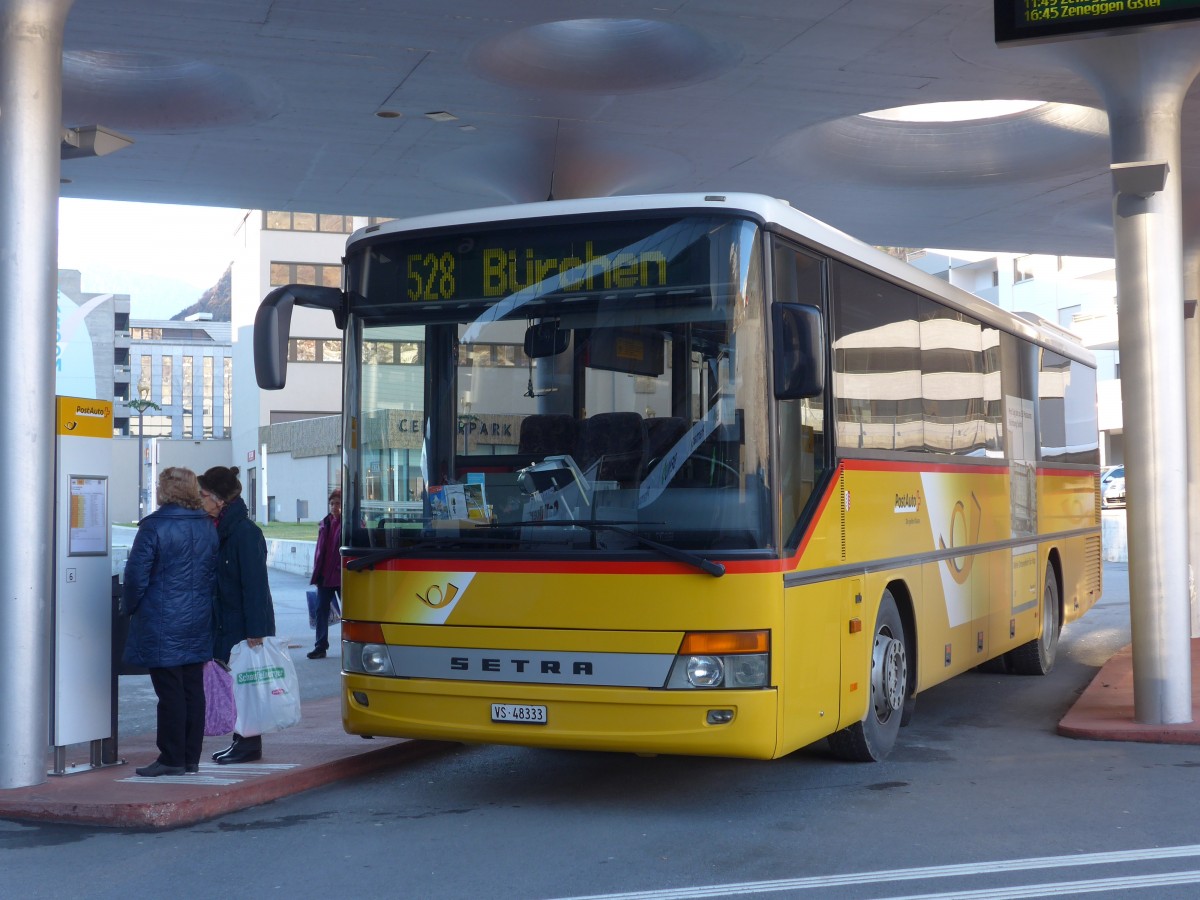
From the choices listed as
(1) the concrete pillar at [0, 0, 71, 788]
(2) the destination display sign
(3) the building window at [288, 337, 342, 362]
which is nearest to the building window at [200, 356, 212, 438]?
(3) the building window at [288, 337, 342, 362]

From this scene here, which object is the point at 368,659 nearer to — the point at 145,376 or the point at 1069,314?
the point at 1069,314

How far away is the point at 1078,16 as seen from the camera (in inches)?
355

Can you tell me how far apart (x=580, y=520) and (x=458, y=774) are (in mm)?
2528

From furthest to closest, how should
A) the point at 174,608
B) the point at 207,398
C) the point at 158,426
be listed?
the point at 207,398 → the point at 158,426 → the point at 174,608

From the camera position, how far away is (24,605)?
320 inches

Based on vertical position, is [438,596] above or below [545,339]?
below

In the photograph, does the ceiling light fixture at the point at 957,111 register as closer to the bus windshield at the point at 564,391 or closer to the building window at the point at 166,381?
the bus windshield at the point at 564,391

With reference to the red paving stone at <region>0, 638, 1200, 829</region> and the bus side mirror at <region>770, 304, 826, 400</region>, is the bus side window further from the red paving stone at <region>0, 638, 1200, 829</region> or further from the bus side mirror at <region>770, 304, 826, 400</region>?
the red paving stone at <region>0, 638, 1200, 829</region>

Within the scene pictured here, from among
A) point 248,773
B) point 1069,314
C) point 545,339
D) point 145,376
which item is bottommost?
point 248,773

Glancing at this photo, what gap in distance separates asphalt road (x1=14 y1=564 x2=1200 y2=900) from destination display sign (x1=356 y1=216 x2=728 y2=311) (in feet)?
9.15

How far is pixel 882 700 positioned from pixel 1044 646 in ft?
17.8

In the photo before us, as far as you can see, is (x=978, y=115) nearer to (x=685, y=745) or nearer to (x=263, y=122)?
(x=263, y=122)

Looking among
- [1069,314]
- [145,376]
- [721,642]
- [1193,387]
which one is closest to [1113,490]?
[1069,314]

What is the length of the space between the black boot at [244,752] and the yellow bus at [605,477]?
122 cm
